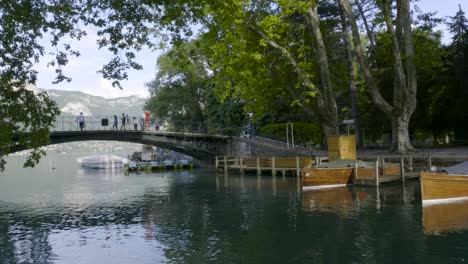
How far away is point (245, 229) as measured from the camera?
1855 centimetres

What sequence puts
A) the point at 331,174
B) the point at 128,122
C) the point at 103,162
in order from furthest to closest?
1. the point at 103,162
2. the point at 128,122
3. the point at 331,174

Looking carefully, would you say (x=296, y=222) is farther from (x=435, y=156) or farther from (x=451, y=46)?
(x=451, y=46)

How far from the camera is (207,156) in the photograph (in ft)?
207

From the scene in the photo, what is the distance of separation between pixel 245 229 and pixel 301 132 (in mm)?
33409

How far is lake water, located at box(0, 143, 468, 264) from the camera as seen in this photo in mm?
14523

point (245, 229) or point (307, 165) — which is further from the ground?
point (307, 165)

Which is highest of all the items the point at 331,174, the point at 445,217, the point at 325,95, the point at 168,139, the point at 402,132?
the point at 325,95

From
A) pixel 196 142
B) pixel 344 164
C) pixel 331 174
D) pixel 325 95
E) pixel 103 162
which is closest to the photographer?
pixel 331 174

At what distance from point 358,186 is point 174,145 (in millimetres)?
32337

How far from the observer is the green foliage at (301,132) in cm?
5062

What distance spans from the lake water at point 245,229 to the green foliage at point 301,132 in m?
20.8

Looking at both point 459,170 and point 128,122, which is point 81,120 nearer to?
point 128,122

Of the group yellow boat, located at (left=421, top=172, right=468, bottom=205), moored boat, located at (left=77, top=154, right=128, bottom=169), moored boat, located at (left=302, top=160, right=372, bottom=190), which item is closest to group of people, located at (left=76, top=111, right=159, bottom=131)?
moored boat, located at (left=77, top=154, right=128, bottom=169)

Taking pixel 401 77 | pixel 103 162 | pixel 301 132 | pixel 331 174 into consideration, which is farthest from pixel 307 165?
pixel 103 162
